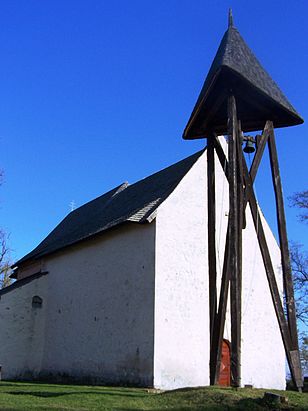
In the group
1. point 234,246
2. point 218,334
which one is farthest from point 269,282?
point 218,334

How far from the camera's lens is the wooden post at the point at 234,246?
10375 mm

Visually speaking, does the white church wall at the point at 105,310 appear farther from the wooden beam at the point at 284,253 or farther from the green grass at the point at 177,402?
the green grass at the point at 177,402

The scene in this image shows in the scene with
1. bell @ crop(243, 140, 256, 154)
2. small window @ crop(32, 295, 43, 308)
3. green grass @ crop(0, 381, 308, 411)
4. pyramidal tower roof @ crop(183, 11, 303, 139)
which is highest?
pyramidal tower roof @ crop(183, 11, 303, 139)

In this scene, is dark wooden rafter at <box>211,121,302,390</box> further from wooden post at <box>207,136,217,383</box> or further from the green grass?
the green grass

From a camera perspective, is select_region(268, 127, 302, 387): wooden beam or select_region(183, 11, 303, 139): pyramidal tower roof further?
select_region(183, 11, 303, 139): pyramidal tower roof

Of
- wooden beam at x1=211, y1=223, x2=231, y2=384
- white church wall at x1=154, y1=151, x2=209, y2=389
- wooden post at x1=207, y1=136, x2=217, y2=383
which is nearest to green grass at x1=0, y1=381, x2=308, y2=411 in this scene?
wooden beam at x1=211, y1=223, x2=231, y2=384

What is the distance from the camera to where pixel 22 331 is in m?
23.3

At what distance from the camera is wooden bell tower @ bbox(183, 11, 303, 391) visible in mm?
11339

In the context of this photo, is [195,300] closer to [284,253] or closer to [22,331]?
[284,253]

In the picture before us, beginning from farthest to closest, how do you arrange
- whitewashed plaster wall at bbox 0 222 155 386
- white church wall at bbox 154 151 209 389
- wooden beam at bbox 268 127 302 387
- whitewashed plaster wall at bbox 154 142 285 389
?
1. whitewashed plaster wall at bbox 0 222 155 386
2. whitewashed plaster wall at bbox 154 142 285 389
3. white church wall at bbox 154 151 209 389
4. wooden beam at bbox 268 127 302 387

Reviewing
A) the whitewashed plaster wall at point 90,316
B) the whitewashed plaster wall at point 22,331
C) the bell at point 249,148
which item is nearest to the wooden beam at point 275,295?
the bell at point 249,148

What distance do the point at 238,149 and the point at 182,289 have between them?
22.7ft

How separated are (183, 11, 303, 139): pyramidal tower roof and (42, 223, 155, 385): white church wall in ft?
17.5

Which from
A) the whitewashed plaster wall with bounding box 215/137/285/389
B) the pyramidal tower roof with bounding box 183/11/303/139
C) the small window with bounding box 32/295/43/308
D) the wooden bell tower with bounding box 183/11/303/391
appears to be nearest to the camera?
the wooden bell tower with bounding box 183/11/303/391
